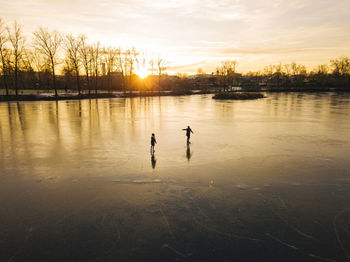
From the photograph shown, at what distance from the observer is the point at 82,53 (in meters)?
66.5

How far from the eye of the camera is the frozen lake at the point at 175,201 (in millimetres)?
5391

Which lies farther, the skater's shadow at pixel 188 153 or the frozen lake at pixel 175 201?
the skater's shadow at pixel 188 153

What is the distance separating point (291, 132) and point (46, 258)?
19038 mm

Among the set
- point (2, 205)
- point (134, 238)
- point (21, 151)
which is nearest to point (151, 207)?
point (134, 238)

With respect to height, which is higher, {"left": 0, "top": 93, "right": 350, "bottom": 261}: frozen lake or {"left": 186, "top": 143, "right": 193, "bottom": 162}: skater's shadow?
{"left": 186, "top": 143, "right": 193, "bottom": 162}: skater's shadow

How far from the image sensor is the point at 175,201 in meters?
7.56

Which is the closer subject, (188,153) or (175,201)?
(175,201)

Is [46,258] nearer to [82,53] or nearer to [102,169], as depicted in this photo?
[102,169]

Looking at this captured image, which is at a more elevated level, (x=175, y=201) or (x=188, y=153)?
(x=188, y=153)

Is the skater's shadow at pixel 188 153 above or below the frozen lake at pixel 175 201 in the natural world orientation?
above

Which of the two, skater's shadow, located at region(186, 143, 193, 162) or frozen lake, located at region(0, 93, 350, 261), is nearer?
frozen lake, located at region(0, 93, 350, 261)

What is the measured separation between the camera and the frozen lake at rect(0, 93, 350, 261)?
5391 mm

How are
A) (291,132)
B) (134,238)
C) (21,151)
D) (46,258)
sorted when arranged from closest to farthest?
(46,258) < (134,238) < (21,151) < (291,132)

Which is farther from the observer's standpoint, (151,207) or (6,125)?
(6,125)
